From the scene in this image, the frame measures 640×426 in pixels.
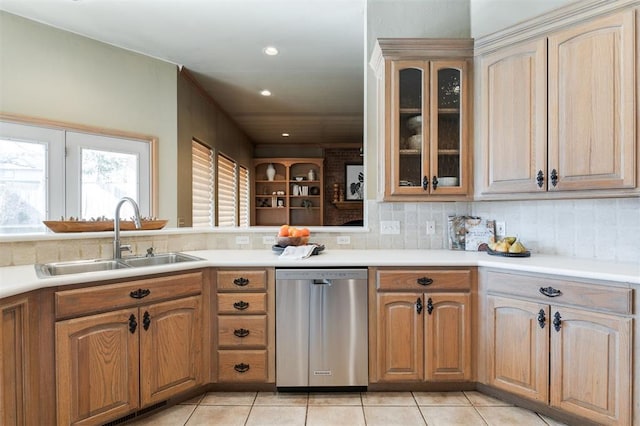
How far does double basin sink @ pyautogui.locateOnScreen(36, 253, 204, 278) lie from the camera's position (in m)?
1.87

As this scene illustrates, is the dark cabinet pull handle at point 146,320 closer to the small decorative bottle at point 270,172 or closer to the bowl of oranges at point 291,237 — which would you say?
the bowl of oranges at point 291,237

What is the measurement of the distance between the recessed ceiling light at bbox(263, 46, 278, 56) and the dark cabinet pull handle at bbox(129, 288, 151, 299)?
260 cm

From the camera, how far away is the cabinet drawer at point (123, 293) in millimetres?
1608

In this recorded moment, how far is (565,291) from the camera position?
1.76 metres

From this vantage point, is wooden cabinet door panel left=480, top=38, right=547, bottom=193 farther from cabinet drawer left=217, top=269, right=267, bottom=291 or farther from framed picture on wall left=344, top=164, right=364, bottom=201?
framed picture on wall left=344, top=164, right=364, bottom=201

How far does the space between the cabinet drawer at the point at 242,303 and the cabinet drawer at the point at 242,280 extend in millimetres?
45

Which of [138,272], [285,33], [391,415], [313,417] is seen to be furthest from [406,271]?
[285,33]

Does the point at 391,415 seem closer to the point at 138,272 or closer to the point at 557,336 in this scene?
the point at 557,336

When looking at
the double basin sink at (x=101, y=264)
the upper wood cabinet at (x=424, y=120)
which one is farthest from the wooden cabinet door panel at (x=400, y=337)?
the double basin sink at (x=101, y=264)

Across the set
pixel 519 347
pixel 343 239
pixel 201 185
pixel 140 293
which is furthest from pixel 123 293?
pixel 201 185

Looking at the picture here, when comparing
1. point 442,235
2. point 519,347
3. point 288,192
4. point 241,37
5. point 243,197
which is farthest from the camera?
point 288,192

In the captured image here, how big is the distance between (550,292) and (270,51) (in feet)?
10.4

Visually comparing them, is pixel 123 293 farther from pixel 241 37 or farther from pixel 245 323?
pixel 241 37

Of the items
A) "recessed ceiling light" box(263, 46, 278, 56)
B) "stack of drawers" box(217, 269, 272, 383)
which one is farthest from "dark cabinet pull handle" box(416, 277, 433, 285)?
"recessed ceiling light" box(263, 46, 278, 56)
